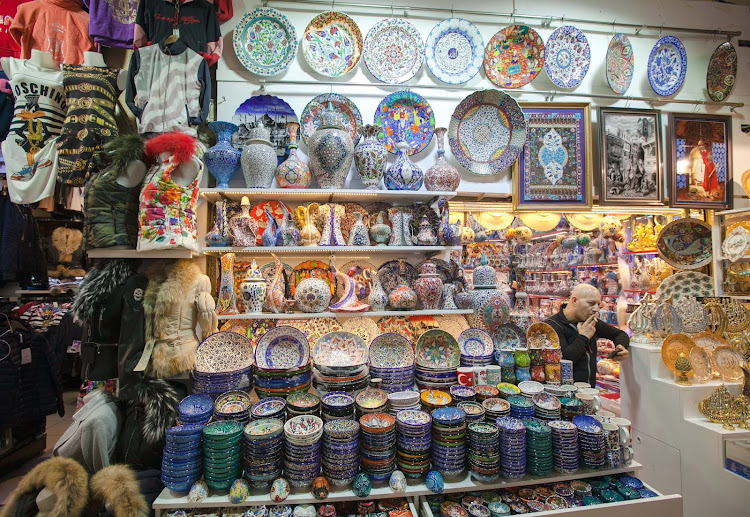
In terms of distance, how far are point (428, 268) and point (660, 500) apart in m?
1.65

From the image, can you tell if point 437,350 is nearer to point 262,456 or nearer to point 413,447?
point 413,447

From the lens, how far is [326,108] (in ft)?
8.66

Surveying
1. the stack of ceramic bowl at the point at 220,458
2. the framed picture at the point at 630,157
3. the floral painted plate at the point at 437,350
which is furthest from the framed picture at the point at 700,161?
the stack of ceramic bowl at the point at 220,458

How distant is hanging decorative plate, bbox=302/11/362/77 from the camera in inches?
106

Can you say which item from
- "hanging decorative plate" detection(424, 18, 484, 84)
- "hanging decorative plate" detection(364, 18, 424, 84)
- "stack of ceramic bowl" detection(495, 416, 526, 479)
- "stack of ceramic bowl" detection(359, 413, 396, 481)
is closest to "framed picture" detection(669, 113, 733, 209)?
"hanging decorative plate" detection(424, 18, 484, 84)

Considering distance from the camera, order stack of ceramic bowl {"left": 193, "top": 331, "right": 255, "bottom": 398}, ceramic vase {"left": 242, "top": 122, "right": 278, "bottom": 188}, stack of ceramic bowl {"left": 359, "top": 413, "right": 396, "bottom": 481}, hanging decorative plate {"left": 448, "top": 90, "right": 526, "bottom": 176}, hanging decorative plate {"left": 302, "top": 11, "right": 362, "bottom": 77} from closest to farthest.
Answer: stack of ceramic bowl {"left": 359, "top": 413, "right": 396, "bottom": 481}, stack of ceramic bowl {"left": 193, "top": 331, "right": 255, "bottom": 398}, ceramic vase {"left": 242, "top": 122, "right": 278, "bottom": 188}, hanging decorative plate {"left": 302, "top": 11, "right": 362, "bottom": 77}, hanging decorative plate {"left": 448, "top": 90, "right": 526, "bottom": 176}

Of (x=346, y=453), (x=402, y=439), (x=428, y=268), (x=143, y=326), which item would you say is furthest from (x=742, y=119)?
(x=143, y=326)

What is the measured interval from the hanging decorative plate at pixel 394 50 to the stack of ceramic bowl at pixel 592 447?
2607 mm

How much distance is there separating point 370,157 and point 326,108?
1.87 feet

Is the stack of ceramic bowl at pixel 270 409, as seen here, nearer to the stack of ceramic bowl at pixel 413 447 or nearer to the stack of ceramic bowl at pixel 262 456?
the stack of ceramic bowl at pixel 262 456

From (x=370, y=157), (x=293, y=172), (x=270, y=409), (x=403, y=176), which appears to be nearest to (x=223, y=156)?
(x=293, y=172)

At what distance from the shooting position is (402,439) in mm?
1675

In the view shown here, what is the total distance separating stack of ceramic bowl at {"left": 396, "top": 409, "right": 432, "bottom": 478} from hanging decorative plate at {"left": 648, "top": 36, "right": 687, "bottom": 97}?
3.52 metres

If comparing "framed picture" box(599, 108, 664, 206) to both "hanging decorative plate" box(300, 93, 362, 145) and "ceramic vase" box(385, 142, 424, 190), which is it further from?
"hanging decorative plate" box(300, 93, 362, 145)
